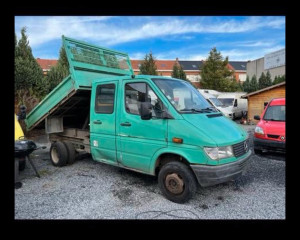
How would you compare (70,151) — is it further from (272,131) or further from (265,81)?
(265,81)

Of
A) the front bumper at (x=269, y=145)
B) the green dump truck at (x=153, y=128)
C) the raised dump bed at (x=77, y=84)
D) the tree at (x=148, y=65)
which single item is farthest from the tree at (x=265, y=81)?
the green dump truck at (x=153, y=128)

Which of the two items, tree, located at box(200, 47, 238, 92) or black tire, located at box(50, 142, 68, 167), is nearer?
black tire, located at box(50, 142, 68, 167)

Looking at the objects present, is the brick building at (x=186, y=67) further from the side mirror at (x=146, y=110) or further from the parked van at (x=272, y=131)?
the side mirror at (x=146, y=110)

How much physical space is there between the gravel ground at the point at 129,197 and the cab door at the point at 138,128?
64 centimetres

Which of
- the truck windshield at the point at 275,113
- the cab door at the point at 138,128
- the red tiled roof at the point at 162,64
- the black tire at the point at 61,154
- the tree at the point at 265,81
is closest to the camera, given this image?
the cab door at the point at 138,128

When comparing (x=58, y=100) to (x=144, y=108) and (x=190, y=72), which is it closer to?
(x=144, y=108)

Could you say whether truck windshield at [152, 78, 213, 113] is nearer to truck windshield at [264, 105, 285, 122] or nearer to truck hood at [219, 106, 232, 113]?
truck windshield at [264, 105, 285, 122]

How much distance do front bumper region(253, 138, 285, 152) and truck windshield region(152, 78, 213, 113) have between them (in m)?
2.75

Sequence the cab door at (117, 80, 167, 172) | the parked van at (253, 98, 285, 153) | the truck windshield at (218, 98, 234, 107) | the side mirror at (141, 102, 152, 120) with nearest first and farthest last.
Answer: the side mirror at (141, 102, 152, 120) → the cab door at (117, 80, 167, 172) → the parked van at (253, 98, 285, 153) → the truck windshield at (218, 98, 234, 107)

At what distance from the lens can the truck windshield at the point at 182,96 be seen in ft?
12.5

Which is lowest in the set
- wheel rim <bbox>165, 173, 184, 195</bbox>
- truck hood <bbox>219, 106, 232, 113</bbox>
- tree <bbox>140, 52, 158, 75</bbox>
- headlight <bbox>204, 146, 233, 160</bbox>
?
wheel rim <bbox>165, 173, 184, 195</bbox>

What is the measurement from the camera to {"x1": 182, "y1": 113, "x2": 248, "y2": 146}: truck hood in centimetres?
341

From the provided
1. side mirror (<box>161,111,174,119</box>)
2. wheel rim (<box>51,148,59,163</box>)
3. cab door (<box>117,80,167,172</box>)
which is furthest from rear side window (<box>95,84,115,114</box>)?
wheel rim (<box>51,148,59,163</box>)
